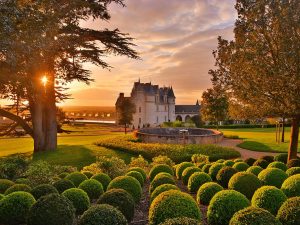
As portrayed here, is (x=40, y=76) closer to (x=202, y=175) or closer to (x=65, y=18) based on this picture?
(x=65, y=18)

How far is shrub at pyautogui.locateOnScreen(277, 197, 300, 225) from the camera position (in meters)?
7.95

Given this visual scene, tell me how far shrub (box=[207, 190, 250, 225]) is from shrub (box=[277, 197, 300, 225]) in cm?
120

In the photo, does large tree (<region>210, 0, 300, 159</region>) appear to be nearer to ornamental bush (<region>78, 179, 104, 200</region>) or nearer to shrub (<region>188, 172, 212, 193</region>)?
shrub (<region>188, 172, 212, 193</region>)

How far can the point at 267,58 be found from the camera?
18.0 meters

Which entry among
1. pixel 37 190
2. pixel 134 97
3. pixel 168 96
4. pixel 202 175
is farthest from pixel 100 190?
pixel 168 96

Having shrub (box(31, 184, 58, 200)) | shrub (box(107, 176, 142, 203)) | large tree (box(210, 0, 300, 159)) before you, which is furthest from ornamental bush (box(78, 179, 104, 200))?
large tree (box(210, 0, 300, 159))

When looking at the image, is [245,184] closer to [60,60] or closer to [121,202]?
[121,202]

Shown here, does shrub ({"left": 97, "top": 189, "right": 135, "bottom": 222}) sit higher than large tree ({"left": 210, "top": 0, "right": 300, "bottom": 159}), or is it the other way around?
large tree ({"left": 210, "top": 0, "right": 300, "bottom": 159})

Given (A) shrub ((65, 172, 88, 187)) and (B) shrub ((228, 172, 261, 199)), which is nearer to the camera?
(B) shrub ((228, 172, 261, 199))

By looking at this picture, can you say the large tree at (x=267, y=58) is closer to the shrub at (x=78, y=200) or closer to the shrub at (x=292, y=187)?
the shrub at (x=292, y=187)

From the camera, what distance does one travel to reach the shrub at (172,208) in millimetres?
8148

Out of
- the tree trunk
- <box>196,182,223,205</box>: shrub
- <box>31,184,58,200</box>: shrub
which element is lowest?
<box>196,182,223,205</box>: shrub

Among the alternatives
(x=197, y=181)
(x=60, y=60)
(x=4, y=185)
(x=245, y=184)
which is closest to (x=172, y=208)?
(x=245, y=184)

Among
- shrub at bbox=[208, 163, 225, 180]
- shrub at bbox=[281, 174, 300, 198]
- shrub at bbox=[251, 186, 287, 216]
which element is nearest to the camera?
shrub at bbox=[251, 186, 287, 216]
